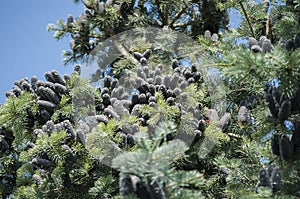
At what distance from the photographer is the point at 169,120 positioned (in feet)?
5.07

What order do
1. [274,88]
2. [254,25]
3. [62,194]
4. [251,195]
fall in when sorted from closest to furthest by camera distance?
[251,195]
[274,88]
[62,194]
[254,25]

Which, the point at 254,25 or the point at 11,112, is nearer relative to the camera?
the point at 11,112

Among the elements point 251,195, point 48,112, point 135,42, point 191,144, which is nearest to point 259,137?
point 251,195

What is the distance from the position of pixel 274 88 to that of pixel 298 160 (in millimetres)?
175

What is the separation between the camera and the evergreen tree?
3.51 feet

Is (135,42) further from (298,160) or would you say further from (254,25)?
(298,160)

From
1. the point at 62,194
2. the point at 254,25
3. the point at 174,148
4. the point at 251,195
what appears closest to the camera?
the point at 174,148

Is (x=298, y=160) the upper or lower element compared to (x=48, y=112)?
lower

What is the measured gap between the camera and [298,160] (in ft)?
3.77

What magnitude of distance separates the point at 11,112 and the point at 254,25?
906 mm

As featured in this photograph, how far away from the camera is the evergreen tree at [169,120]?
1069 millimetres

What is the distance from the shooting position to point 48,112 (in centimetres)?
170

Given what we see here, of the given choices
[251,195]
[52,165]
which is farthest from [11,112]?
[251,195]

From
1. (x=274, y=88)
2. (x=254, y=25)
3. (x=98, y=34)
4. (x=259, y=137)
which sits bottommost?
(x=259, y=137)
